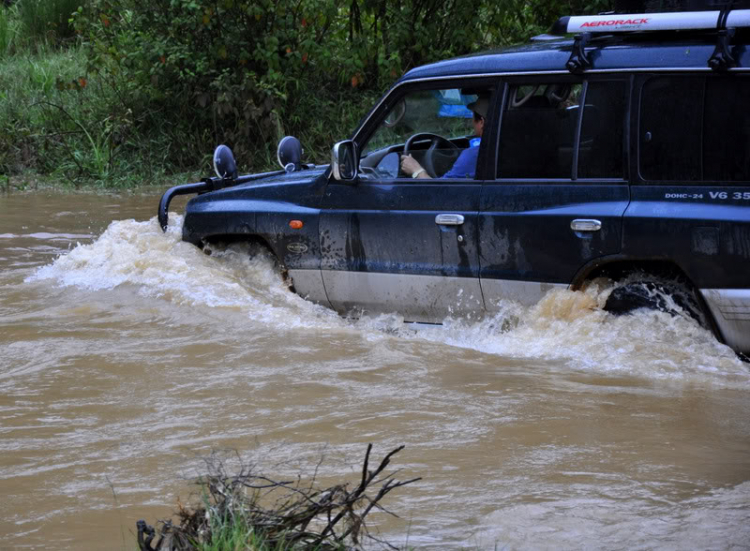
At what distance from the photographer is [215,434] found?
15.9ft

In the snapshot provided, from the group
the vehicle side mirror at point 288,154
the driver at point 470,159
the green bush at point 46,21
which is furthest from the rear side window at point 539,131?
the green bush at point 46,21

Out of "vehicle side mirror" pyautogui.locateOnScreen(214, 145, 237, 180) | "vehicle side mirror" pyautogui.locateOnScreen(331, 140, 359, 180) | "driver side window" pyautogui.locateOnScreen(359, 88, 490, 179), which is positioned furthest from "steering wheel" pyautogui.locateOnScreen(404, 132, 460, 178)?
"vehicle side mirror" pyautogui.locateOnScreen(214, 145, 237, 180)

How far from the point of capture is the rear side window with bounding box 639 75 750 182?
5.09m

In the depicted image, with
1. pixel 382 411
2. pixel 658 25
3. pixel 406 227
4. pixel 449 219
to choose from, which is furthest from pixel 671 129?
pixel 382 411

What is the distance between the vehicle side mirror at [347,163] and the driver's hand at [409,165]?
0.93ft

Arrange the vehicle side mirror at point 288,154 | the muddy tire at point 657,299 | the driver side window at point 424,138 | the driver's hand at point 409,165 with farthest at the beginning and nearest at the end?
the vehicle side mirror at point 288,154, the driver's hand at point 409,165, the driver side window at point 424,138, the muddy tire at point 657,299

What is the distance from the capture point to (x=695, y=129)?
17.1 feet

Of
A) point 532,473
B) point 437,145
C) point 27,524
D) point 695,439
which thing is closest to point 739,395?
point 695,439

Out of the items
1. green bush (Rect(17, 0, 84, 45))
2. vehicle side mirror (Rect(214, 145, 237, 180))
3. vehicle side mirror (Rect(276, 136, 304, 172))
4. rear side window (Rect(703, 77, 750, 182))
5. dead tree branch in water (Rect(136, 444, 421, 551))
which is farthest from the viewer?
green bush (Rect(17, 0, 84, 45))

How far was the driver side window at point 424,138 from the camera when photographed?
605 cm

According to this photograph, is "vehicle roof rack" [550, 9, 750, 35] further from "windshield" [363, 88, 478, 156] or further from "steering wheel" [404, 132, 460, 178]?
"steering wheel" [404, 132, 460, 178]

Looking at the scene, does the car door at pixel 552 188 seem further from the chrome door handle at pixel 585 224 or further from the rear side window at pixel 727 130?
the rear side window at pixel 727 130

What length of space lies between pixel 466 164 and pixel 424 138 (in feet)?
1.31

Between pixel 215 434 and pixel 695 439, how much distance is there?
2.13 meters
